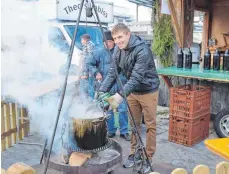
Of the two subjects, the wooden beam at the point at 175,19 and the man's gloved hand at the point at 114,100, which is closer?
the man's gloved hand at the point at 114,100

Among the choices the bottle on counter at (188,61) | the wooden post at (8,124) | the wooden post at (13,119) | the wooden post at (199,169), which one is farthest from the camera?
the bottle on counter at (188,61)

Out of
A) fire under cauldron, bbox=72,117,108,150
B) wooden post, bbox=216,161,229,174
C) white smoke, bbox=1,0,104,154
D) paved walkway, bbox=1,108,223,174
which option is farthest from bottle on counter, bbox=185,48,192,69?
wooden post, bbox=216,161,229,174

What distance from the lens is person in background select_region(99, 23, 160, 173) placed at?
318 centimetres

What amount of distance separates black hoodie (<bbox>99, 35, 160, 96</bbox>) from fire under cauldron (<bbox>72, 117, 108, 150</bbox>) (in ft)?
1.46

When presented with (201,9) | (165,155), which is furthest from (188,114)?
(201,9)

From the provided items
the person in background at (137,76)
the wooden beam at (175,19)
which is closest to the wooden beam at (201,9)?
the wooden beam at (175,19)

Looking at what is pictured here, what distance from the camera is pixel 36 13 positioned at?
3643mm

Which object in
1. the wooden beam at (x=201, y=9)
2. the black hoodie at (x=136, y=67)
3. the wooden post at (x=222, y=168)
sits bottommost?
the wooden post at (x=222, y=168)

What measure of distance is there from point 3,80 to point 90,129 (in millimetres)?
1570

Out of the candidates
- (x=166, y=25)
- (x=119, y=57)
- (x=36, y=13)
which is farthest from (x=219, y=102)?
(x=36, y=13)

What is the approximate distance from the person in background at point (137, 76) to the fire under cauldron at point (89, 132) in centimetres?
49

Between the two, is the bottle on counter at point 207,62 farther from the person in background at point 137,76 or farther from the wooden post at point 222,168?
the wooden post at point 222,168

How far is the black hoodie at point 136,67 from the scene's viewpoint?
318 cm

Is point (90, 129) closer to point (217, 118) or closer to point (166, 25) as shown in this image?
point (217, 118)
